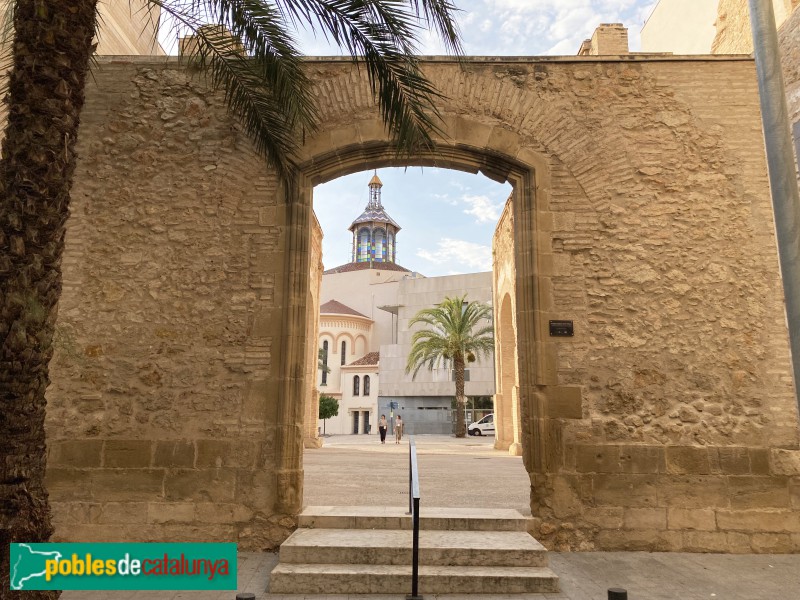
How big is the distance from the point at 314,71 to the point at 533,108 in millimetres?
2515

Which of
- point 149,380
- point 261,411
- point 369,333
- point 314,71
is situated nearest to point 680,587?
point 261,411

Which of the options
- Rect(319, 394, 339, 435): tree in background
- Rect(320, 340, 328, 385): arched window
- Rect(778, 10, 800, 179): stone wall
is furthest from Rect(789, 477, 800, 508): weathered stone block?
Rect(320, 340, 328, 385): arched window

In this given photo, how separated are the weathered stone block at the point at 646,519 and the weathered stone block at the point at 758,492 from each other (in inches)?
28.7

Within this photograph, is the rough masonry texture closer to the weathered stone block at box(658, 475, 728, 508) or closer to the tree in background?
the weathered stone block at box(658, 475, 728, 508)

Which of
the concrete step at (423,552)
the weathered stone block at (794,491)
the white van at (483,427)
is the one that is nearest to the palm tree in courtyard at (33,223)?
the concrete step at (423,552)

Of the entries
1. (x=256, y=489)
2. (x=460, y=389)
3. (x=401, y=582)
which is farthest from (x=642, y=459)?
(x=460, y=389)

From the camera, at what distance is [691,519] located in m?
5.67

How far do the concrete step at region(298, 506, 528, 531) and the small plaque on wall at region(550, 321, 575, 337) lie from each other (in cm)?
184

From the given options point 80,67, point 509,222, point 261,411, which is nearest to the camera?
point 80,67

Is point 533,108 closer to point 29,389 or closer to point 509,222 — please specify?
point 29,389

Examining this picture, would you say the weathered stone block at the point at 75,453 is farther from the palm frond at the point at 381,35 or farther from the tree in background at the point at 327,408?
the tree in background at the point at 327,408

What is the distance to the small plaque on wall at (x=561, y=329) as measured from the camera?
6.07 m

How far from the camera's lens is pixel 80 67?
3629 millimetres

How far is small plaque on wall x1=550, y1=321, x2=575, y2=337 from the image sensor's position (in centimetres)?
607
